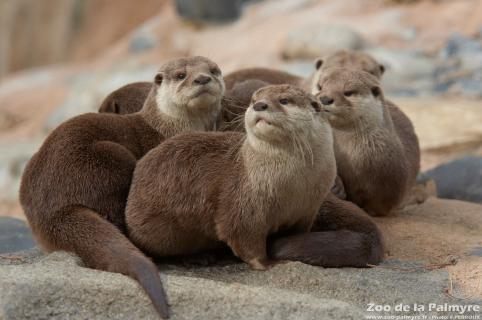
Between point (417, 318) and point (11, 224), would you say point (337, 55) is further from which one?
point (417, 318)

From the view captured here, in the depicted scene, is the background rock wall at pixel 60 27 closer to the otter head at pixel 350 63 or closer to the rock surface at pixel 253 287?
the otter head at pixel 350 63

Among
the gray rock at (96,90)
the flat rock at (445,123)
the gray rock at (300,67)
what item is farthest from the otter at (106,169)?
the gray rock at (96,90)

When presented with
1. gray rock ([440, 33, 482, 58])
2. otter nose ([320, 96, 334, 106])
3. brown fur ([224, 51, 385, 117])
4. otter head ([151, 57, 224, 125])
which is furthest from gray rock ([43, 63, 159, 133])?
otter nose ([320, 96, 334, 106])

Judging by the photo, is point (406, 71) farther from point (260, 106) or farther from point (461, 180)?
point (260, 106)

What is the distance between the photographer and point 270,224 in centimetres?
360

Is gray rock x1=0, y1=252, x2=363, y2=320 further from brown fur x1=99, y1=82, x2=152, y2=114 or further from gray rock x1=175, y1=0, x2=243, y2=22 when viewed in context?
gray rock x1=175, y1=0, x2=243, y2=22

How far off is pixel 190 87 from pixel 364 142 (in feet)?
3.40

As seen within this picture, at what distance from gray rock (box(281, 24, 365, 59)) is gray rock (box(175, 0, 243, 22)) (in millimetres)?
2453

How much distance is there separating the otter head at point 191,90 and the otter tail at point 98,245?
0.93m

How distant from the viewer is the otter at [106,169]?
141 inches

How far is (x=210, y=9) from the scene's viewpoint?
44.1 ft

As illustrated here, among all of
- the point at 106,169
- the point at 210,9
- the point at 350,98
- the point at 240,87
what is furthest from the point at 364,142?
the point at 210,9

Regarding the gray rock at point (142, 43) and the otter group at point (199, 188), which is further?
the gray rock at point (142, 43)

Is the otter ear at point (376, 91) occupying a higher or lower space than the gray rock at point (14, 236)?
higher
